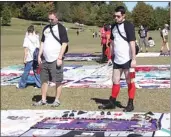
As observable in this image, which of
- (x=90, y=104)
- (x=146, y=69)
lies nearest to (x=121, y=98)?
(x=90, y=104)

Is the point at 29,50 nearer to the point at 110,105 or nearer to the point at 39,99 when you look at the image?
the point at 39,99

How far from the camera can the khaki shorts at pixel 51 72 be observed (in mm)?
9109

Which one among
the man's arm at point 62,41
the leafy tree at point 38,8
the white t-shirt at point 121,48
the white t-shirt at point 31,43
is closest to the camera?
the white t-shirt at point 121,48

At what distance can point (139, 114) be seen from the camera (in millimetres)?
8258

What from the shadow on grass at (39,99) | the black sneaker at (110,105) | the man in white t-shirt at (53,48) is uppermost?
the man in white t-shirt at (53,48)

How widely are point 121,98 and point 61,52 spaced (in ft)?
6.75

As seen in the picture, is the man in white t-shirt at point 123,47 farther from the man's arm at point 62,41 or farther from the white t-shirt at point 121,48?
the man's arm at point 62,41

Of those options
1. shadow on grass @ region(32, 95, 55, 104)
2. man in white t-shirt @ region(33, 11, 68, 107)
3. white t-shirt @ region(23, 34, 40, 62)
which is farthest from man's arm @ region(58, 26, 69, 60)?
white t-shirt @ region(23, 34, 40, 62)

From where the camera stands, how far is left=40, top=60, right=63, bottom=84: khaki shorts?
9.11 m

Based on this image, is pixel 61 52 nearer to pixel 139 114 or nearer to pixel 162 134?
pixel 139 114

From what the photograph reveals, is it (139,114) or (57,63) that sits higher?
(57,63)

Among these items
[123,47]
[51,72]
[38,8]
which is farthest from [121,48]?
[38,8]

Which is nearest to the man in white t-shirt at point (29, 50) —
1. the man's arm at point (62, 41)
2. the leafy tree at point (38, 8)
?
the man's arm at point (62, 41)

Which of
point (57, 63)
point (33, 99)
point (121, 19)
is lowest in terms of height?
point (33, 99)
